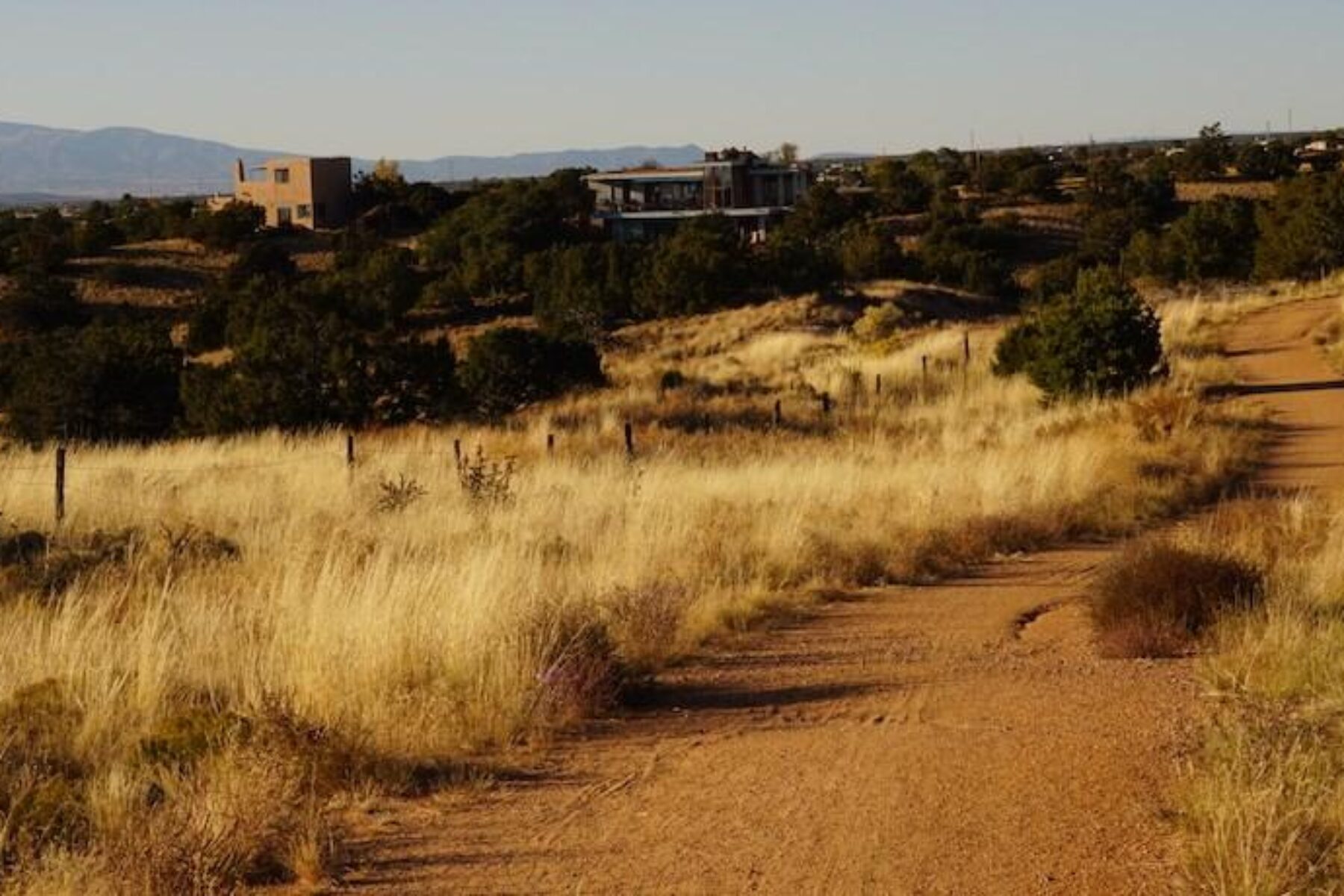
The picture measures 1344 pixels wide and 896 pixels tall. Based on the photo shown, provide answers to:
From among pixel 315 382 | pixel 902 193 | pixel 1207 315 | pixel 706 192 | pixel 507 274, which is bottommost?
pixel 315 382

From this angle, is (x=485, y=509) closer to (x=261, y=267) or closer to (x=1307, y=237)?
(x=1307, y=237)

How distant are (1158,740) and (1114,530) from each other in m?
8.35

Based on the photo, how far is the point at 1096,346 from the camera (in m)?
26.1

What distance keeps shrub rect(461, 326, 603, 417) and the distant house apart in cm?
5916

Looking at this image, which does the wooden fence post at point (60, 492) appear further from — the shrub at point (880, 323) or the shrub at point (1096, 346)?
the shrub at point (880, 323)

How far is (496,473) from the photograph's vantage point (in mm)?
16578

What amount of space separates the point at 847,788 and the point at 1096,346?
20.6m

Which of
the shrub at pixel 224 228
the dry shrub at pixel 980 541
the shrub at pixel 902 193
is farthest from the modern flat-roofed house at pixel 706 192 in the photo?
the dry shrub at pixel 980 541

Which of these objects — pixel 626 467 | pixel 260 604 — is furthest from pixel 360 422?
pixel 260 604

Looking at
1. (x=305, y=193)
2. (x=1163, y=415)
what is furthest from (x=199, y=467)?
(x=305, y=193)

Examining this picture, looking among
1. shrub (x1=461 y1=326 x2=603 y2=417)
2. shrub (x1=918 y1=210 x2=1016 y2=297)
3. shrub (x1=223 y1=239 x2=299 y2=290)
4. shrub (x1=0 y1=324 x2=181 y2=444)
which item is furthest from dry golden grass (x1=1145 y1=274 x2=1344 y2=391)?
shrub (x1=223 y1=239 x2=299 y2=290)

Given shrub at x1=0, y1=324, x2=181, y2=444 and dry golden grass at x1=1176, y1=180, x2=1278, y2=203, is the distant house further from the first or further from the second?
shrub at x1=0, y1=324, x2=181, y2=444

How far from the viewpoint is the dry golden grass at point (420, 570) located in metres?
6.56

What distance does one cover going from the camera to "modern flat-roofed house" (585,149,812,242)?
8550cm
